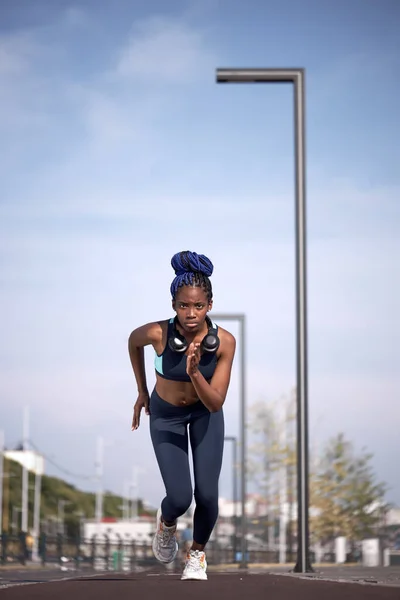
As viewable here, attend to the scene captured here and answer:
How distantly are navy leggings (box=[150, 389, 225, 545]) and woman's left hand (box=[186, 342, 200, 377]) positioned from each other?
101 centimetres

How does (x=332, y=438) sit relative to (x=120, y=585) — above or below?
above

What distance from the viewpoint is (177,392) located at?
29.1ft

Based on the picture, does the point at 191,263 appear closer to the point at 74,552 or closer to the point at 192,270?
the point at 192,270

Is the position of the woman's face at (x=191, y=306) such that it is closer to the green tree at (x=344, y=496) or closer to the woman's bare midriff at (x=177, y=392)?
the woman's bare midriff at (x=177, y=392)

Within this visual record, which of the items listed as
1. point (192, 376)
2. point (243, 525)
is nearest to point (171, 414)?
point (192, 376)

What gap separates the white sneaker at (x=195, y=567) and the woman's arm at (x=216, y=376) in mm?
1238

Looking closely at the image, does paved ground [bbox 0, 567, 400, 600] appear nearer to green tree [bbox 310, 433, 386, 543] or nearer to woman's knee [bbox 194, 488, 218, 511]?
woman's knee [bbox 194, 488, 218, 511]

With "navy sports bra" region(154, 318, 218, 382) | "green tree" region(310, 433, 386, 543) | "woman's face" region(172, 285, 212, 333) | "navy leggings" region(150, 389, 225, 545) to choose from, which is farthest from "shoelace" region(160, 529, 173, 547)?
"green tree" region(310, 433, 386, 543)

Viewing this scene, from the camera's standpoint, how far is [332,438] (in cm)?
6288

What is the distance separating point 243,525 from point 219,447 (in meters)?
21.8

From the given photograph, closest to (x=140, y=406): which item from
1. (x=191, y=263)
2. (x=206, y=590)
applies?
(x=191, y=263)

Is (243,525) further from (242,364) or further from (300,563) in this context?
(300,563)

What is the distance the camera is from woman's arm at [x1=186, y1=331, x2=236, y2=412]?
7980 mm

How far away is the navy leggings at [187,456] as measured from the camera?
8953 millimetres
